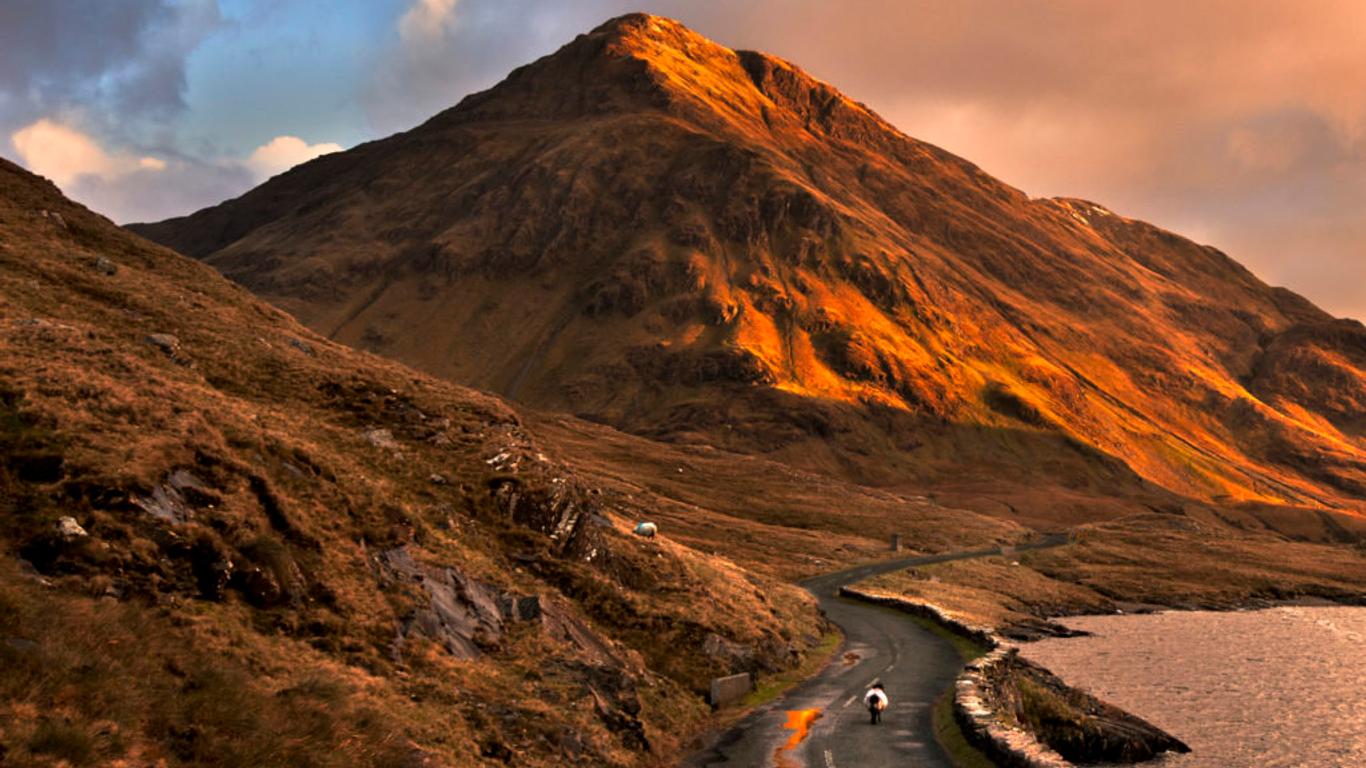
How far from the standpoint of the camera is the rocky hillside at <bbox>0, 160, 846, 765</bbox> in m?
14.3

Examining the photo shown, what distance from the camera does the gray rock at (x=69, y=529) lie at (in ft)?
56.0

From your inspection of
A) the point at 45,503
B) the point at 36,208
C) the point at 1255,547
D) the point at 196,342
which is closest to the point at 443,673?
the point at 45,503

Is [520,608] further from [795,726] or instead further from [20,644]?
[20,644]

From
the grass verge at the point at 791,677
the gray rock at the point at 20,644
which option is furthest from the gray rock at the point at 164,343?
the grass verge at the point at 791,677

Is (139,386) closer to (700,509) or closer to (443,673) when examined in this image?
(443,673)

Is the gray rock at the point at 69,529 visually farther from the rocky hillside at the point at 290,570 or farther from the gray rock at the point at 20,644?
the gray rock at the point at 20,644

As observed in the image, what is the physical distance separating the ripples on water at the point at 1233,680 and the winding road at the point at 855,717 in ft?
32.0

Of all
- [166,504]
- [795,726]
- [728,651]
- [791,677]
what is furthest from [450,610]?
[791,677]

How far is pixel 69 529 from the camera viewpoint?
1717 centimetres

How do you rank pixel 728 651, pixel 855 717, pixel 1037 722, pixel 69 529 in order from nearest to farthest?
pixel 69 529 < pixel 855 717 < pixel 1037 722 < pixel 728 651

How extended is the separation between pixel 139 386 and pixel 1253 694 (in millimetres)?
57904

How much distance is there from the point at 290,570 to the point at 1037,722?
26212 mm

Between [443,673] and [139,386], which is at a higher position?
[139,386]

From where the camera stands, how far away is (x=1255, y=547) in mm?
153375
